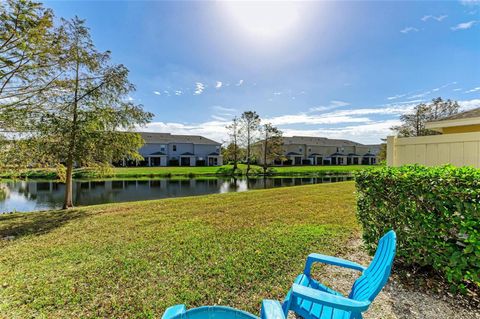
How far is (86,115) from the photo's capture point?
30.4ft

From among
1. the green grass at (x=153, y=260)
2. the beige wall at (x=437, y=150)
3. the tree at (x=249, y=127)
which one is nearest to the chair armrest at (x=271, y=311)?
the green grass at (x=153, y=260)

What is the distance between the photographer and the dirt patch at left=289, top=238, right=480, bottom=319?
2598mm

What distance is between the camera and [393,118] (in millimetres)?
25484

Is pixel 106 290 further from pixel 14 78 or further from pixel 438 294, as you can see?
pixel 14 78

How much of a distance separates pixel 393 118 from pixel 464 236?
2743 cm

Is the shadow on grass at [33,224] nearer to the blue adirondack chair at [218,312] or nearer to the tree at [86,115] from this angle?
the tree at [86,115]

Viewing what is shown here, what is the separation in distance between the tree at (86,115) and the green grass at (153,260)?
9.17 feet

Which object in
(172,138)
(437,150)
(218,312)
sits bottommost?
(218,312)

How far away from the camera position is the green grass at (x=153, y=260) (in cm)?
290

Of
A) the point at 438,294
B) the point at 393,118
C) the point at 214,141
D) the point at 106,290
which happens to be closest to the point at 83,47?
the point at 106,290

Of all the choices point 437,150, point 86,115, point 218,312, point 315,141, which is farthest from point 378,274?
point 315,141

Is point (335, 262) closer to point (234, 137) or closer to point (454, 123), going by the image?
point (454, 123)

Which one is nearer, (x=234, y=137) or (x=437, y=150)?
(x=437, y=150)

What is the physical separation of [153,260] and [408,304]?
148 inches
